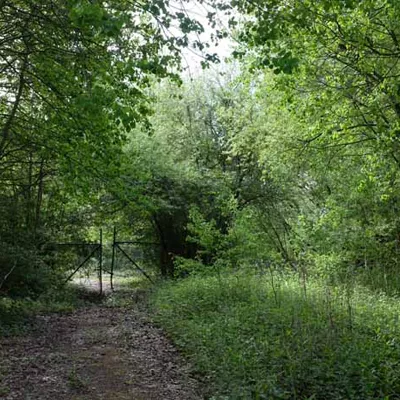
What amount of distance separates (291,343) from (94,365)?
2937 millimetres

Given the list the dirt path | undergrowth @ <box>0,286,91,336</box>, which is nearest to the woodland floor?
the dirt path

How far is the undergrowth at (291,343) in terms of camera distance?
513 centimetres

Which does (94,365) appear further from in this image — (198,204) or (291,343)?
(198,204)

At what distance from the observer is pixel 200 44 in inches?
215

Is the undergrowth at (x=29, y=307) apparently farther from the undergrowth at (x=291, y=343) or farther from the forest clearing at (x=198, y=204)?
the undergrowth at (x=291, y=343)

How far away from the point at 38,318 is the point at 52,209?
14.5 ft

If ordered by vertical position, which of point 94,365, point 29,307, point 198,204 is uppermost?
point 198,204

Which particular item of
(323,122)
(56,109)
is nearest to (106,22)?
(56,109)

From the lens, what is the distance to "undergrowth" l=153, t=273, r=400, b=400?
5.13 m

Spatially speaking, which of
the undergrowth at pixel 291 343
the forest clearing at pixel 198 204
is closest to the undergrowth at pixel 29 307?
the forest clearing at pixel 198 204

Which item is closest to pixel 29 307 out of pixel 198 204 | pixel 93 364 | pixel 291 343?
pixel 93 364

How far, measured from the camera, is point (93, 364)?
22.5 ft

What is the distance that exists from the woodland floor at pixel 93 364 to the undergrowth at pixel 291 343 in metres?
0.40

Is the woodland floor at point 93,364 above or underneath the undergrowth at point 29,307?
underneath
